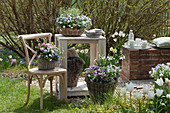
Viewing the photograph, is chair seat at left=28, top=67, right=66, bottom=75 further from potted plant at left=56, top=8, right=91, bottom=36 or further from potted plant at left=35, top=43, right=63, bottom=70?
potted plant at left=56, top=8, right=91, bottom=36

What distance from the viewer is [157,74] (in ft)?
12.9

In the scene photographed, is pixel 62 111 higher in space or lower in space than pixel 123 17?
lower

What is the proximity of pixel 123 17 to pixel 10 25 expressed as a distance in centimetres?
271

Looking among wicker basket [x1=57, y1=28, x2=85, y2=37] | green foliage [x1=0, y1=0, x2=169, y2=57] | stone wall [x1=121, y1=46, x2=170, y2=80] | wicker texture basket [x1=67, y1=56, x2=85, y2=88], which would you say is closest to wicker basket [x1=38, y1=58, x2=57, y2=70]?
wicker texture basket [x1=67, y1=56, x2=85, y2=88]

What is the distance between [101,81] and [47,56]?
82cm

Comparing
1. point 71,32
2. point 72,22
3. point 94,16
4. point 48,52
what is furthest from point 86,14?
point 48,52

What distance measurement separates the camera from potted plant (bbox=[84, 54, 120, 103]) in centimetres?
391

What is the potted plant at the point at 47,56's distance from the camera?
12.8ft

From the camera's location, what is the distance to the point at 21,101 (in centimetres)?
427

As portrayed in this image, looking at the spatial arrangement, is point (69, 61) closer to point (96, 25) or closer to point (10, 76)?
point (10, 76)

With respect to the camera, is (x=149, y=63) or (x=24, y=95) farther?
(x=149, y=63)

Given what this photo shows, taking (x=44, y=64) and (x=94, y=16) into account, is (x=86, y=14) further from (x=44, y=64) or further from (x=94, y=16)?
(x=44, y=64)

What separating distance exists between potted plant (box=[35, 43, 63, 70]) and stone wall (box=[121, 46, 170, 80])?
5.47ft

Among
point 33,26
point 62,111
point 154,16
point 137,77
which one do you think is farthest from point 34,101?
point 154,16
